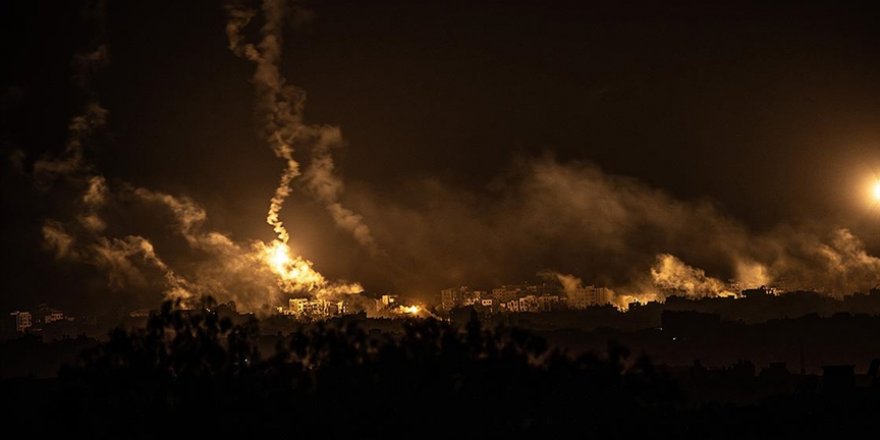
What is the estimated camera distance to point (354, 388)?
2136 inches

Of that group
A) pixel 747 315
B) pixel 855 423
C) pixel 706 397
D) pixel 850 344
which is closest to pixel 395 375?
pixel 855 423

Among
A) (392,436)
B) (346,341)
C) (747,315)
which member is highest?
(747,315)

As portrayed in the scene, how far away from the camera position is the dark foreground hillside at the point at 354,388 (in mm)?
53312

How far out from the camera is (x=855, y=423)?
205 ft

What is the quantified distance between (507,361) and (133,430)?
1473 cm

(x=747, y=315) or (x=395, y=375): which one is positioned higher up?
(x=747, y=315)

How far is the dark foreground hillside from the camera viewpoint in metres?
53.3

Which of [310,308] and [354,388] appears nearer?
[354,388]

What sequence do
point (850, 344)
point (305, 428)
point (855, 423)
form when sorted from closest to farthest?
point (305, 428), point (855, 423), point (850, 344)

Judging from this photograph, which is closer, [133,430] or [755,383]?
[133,430]

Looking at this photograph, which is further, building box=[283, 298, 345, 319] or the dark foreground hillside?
building box=[283, 298, 345, 319]

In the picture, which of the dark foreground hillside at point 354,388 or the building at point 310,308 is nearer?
the dark foreground hillside at point 354,388

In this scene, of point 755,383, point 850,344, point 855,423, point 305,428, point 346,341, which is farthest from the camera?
point 850,344

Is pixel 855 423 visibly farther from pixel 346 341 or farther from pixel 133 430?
pixel 133 430
